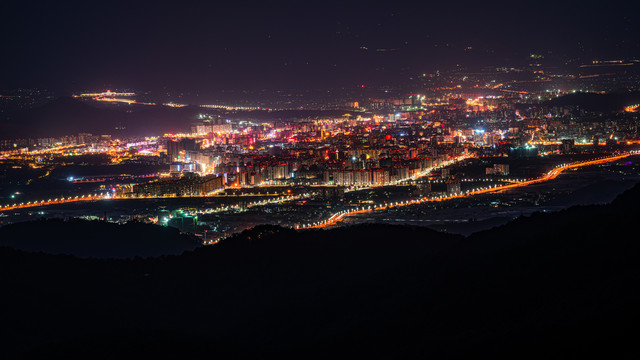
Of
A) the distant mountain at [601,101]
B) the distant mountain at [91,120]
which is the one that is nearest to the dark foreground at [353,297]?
the distant mountain at [601,101]

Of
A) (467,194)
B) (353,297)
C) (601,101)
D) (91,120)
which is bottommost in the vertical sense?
(353,297)

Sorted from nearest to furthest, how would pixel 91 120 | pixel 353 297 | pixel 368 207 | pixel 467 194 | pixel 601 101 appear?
1. pixel 353 297
2. pixel 368 207
3. pixel 467 194
4. pixel 601 101
5. pixel 91 120

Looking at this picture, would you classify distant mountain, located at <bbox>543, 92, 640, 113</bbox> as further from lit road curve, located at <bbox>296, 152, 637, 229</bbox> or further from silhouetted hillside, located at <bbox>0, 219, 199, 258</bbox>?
silhouetted hillside, located at <bbox>0, 219, 199, 258</bbox>

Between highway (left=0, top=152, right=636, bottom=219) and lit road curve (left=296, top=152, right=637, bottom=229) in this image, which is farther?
highway (left=0, top=152, right=636, bottom=219)

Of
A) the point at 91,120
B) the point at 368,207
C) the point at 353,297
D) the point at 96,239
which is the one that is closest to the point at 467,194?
the point at 368,207

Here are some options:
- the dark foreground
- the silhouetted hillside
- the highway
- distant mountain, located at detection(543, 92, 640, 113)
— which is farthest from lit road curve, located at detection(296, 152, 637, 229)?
distant mountain, located at detection(543, 92, 640, 113)

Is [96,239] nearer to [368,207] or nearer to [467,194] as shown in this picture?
[368,207]
